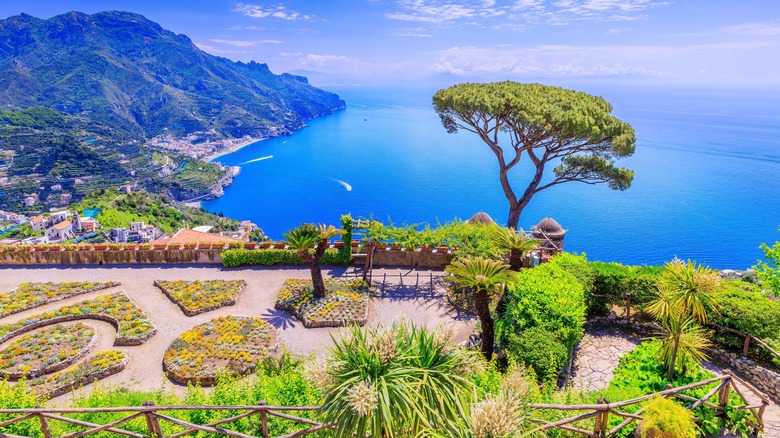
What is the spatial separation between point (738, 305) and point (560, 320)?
4.85 m

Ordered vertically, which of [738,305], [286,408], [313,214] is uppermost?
[738,305]

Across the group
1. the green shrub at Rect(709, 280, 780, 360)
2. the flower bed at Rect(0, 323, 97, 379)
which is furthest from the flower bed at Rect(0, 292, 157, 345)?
the green shrub at Rect(709, 280, 780, 360)

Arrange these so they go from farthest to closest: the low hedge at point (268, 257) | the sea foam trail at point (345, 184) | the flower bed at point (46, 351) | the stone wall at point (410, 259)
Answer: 1. the sea foam trail at point (345, 184)
2. the low hedge at point (268, 257)
3. the stone wall at point (410, 259)
4. the flower bed at point (46, 351)

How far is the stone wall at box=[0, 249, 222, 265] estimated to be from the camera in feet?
66.6

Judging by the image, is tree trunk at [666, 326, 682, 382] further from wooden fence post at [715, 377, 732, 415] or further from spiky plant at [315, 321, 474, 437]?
spiky plant at [315, 321, 474, 437]

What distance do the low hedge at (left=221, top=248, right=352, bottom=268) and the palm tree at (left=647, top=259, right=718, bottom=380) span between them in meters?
13.1

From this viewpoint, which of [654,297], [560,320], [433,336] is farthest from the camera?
[654,297]

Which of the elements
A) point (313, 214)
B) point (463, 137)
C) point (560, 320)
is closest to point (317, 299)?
point (560, 320)

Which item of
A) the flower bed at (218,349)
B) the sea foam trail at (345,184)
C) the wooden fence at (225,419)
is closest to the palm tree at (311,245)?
the flower bed at (218,349)

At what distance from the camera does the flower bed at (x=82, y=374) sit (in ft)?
38.8

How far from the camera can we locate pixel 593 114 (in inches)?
816

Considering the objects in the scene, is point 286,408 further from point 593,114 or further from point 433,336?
point 593,114

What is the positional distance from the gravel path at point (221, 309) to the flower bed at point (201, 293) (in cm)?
23

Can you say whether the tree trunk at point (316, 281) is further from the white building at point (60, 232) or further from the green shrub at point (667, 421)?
the white building at point (60, 232)
